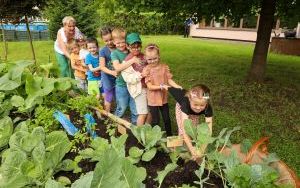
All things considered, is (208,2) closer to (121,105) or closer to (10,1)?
(121,105)

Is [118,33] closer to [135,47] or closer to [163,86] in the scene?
[135,47]

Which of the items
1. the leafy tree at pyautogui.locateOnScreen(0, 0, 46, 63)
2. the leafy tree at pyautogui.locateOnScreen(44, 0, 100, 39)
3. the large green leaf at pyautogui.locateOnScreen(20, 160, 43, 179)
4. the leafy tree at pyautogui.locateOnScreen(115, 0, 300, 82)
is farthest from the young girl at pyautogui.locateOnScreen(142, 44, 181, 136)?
the leafy tree at pyautogui.locateOnScreen(44, 0, 100, 39)

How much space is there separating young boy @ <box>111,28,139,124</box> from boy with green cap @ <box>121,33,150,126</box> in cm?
9

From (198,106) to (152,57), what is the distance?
1.02 meters

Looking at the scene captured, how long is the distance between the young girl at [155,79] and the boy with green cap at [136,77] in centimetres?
11

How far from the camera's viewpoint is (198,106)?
3.28m

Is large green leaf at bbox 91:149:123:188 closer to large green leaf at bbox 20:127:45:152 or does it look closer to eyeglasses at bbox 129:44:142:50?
large green leaf at bbox 20:127:45:152

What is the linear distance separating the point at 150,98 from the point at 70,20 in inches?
92.7

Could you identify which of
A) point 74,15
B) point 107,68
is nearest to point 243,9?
point 107,68

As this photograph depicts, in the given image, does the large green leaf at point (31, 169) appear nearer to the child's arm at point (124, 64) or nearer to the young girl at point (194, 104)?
the young girl at point (194, 104)

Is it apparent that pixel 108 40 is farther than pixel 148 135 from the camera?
Yes

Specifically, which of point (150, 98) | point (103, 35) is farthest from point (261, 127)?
point (103, 35)

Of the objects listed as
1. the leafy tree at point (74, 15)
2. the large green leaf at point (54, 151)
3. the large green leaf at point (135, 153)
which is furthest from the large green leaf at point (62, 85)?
the leafy tree at point (74, 15)

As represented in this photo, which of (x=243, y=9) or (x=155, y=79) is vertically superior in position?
(x=243, y=9)
